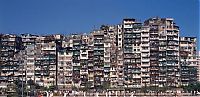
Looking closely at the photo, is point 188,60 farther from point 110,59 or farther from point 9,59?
point 9,59

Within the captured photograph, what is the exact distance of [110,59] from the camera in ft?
51.4

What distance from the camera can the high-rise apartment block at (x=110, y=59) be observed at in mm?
15336

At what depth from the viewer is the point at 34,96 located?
41.2 feet

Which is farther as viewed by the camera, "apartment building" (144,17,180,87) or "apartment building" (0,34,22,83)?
"apartment building" (144,17,180,87)

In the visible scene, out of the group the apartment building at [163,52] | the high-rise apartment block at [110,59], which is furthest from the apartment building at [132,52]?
the apartment building at [163,52]

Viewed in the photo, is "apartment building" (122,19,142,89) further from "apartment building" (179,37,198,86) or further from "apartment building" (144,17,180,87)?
"apartment building" (179,37,198,86)

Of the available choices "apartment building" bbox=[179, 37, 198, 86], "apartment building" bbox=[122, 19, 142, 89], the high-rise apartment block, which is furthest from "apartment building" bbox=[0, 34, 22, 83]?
"apartment building" bbox=[179, 37, 198, 86]

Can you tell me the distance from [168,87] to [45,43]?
3519mm

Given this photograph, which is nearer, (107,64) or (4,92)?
(4,92)

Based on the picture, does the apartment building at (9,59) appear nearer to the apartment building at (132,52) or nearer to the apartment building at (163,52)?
the apartment building at (132,52)

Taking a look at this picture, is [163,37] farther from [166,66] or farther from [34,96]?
[34,96]

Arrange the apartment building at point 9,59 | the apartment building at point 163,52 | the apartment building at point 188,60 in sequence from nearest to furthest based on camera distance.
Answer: the apartment building at point 9,59 → the apartment building at point 163,52 → the apartment building at point 188,60

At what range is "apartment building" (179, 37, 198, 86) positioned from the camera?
15686mm

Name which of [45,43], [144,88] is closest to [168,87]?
[144,88]
